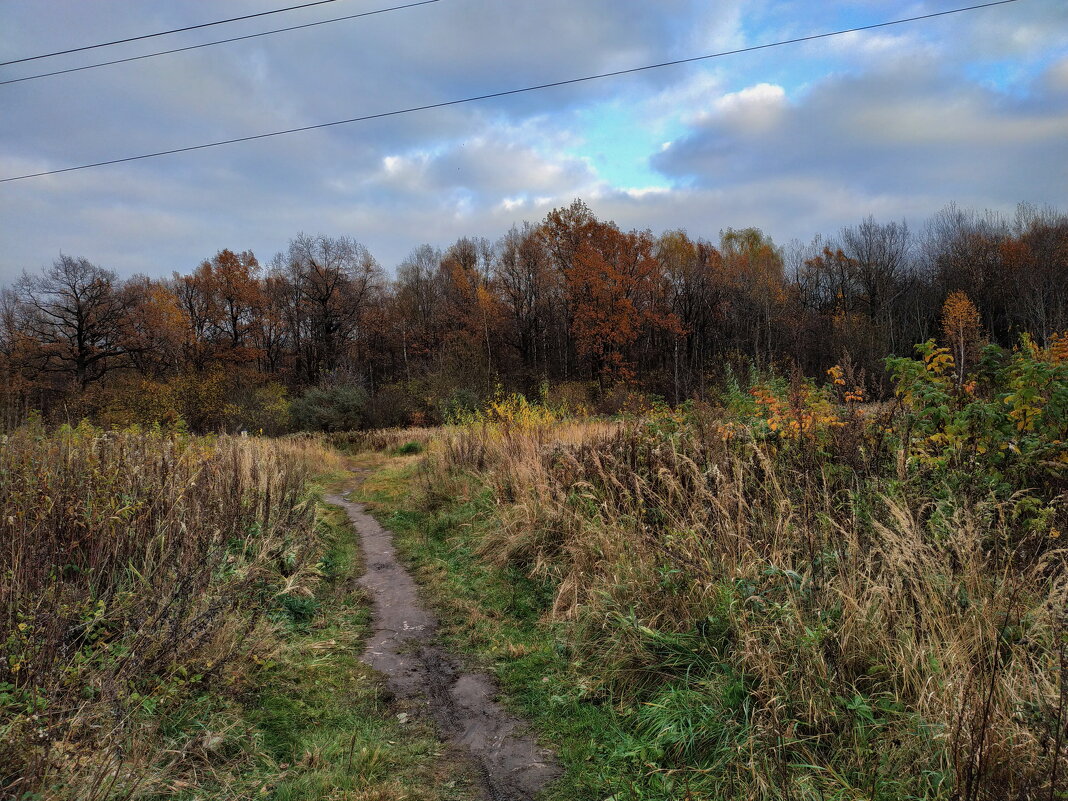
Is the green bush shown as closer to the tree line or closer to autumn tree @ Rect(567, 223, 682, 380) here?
the tree line

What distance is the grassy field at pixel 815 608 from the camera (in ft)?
7.54

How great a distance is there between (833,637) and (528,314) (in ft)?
130

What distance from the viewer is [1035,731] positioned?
2.06 meters

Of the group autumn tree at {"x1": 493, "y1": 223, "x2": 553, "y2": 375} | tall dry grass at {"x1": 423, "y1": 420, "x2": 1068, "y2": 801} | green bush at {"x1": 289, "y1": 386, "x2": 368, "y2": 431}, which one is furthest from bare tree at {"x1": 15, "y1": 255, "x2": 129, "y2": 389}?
tall dry grass at {"x1": 423, "y1": 420, "x2": 1068, "y2": 801}

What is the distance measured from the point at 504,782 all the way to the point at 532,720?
0.60 metres

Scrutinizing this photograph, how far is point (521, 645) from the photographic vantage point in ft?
14.4

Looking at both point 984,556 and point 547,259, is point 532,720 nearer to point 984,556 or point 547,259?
point 984,556

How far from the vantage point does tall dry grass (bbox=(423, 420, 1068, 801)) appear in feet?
7.16

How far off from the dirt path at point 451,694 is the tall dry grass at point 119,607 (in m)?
0.89

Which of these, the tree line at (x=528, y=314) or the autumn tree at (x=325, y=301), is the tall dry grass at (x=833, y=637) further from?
the autumn tree at (x=325, y=301)

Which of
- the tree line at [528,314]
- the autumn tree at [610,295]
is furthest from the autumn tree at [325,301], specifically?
the autumn tree at [610,295]

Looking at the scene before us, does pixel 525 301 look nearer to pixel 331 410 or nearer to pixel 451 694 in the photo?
pixel 331 410

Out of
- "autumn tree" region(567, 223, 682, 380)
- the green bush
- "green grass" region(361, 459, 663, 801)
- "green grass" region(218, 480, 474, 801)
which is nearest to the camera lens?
→ "green grass" region(218, 480, 474, 801)

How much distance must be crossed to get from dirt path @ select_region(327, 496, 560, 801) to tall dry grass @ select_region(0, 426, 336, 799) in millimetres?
889
